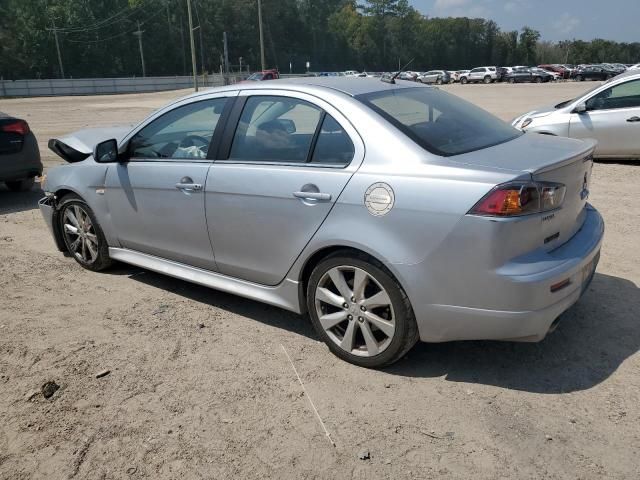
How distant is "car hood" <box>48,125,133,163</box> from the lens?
17.5ft

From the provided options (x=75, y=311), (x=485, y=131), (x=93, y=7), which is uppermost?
(x=93, y=7)

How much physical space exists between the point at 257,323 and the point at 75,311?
1418 millimetres

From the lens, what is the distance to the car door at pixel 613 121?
912 centimetres

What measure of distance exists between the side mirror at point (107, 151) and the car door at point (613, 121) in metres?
7.47

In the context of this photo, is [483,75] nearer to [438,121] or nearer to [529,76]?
[529,76]

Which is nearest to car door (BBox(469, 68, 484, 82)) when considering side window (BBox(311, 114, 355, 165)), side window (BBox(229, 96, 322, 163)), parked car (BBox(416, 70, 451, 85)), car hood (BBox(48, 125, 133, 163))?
parked car (BBox(416, 70, 451, 85))

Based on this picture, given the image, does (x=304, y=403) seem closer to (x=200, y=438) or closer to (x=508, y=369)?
(x=200, y=438)

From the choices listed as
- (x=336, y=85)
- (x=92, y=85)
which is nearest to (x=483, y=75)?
Result: (x=92, y=85)

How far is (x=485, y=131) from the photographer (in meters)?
3.73

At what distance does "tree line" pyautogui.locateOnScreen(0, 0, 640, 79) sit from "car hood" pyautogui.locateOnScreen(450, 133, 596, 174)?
83.3m

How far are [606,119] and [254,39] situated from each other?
369 feet

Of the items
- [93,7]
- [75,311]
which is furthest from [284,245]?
[93,7]

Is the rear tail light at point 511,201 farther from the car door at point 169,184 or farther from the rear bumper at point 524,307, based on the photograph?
the car door at point 169,184

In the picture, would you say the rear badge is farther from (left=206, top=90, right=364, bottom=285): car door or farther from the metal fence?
the metal fence
